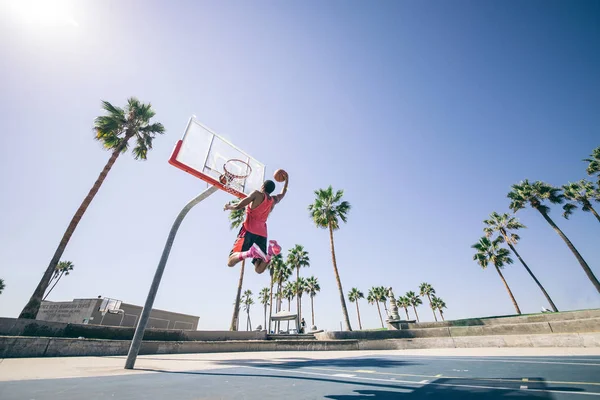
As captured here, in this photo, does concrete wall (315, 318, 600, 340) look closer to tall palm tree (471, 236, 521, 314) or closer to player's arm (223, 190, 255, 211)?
player's arm (223, 190, 255, 211)

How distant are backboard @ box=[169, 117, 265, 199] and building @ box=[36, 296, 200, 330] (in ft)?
86.0

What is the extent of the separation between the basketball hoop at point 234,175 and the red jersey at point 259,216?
2.31 metres

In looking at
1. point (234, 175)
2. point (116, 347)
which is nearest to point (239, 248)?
point (234, 175)

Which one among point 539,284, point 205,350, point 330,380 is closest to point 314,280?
point 539,284

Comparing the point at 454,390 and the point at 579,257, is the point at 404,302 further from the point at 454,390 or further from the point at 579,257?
the point at 454,390

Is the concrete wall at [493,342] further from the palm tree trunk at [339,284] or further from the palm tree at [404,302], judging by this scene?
the palm tree at [404,302]

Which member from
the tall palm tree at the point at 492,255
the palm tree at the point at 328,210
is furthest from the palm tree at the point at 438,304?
the palm tree at the point at 328,210

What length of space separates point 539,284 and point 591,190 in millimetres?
12878

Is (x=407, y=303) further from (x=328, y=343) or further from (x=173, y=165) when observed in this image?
(x=173, y=165)

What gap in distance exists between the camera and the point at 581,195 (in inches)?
1054

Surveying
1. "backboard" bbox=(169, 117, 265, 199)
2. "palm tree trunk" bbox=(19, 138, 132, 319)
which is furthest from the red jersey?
"palm tree trunk" bbox=(19, 138, 132, 319)

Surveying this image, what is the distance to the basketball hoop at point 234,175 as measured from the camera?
7.96 m

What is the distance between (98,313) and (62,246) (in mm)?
15879

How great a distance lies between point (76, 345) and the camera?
9.14 m
